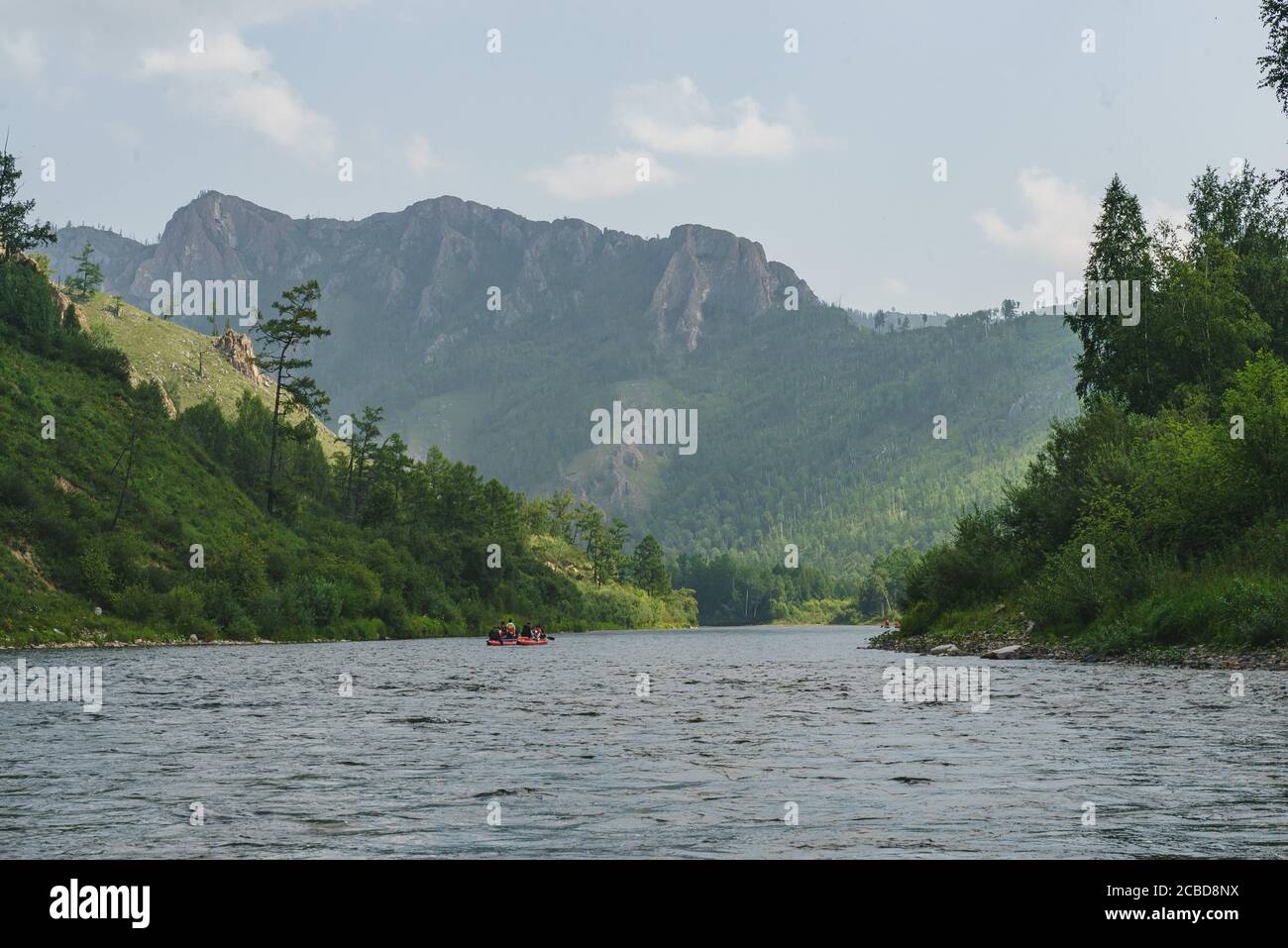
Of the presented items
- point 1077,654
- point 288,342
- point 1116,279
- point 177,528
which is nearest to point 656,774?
point 1077,654

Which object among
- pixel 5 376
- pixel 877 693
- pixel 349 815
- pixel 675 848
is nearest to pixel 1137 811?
pixel 675 848

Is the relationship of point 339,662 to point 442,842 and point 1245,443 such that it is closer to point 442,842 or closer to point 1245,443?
point 1245,443

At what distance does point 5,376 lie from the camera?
8981 centimetres

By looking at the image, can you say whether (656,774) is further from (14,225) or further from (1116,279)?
(14,225)

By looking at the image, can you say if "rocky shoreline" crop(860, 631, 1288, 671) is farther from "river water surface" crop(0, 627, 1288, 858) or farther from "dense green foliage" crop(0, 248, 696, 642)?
"dense green foliage" crop(0, 248, 696, 642)

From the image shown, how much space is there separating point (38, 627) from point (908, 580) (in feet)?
176

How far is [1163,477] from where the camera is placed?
55.2m

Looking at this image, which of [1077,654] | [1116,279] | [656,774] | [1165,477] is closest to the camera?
[656,774]

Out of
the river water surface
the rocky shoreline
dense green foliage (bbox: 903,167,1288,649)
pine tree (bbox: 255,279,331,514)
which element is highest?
pine tree (bbox: 255,279,331,514)

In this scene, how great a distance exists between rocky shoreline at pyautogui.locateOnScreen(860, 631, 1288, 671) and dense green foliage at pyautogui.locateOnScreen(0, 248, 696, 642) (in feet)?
158

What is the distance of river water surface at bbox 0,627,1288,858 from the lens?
44.6 ft

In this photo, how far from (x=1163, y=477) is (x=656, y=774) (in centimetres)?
4332

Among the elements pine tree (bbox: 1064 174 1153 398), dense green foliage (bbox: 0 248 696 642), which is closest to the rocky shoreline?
pine tree (bbox: 1064 174 1153 398)

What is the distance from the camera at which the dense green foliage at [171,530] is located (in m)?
74.8
